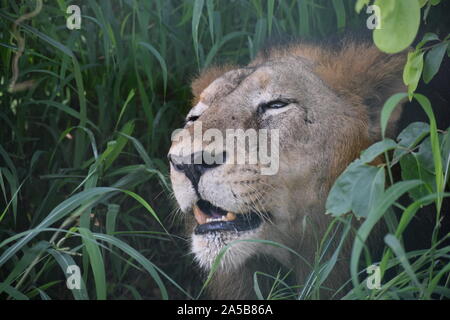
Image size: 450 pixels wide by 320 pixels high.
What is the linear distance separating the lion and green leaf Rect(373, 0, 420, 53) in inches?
26.4

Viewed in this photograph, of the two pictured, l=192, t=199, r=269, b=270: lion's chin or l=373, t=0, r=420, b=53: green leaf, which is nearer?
l=373, t=0, r=420, b=53: green leaf

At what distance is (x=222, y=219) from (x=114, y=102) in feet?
3.04

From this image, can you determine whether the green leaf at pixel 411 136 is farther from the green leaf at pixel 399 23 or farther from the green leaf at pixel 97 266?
the green leaf at pixel 97 266

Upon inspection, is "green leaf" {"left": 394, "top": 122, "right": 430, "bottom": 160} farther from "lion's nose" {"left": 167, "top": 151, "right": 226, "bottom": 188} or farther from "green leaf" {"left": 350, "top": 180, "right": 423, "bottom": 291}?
"lion's nose" {"left": 167, "top": 151, "right": 226, "bottom": 188}

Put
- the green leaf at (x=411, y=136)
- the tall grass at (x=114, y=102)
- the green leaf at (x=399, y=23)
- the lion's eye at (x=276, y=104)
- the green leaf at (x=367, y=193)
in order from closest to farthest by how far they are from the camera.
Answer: the green leaf at (x=399, y=23) < the green leaf at (x=367, y=193) < the green leaf at (x=411, y=136) < the lion's eye at (x=276, y=104) < the tall grass at (x=114, y=102)

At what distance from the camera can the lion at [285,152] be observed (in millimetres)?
2100

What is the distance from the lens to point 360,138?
2.25m

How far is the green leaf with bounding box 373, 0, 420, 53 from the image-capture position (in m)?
1.53

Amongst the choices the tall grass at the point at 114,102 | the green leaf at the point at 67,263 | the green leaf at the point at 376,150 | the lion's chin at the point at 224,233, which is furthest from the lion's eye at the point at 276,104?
the green leaf at the point at 67,263

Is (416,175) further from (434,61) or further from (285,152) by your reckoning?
(285,152)

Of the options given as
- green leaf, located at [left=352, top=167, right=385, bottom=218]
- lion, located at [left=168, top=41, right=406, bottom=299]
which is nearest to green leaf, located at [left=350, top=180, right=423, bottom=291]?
green leaf, located at [left=352, top=167, right=385, bottom=218]

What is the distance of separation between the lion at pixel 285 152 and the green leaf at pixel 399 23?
2.20 ft

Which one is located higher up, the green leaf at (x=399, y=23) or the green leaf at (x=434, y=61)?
the green leaf at (x=399, y=23)

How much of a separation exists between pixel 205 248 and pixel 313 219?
37 centimetres
